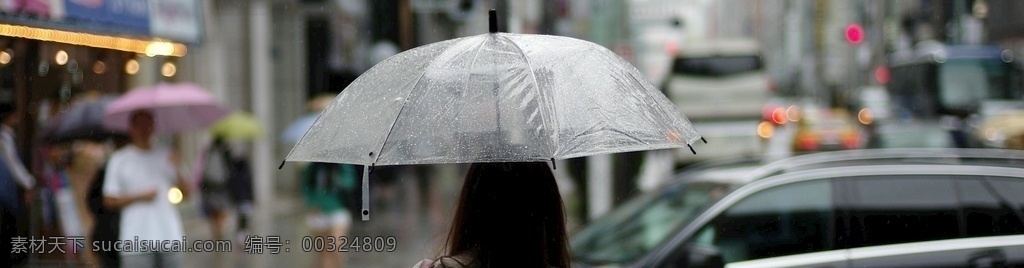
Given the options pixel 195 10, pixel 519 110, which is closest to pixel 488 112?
pixel 519 110

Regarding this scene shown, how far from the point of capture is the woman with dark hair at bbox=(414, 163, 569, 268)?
2.68m

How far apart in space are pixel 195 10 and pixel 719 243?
8.22 metres

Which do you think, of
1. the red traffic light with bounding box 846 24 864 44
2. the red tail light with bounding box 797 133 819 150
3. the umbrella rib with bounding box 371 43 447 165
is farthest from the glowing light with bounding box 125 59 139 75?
the red traffic light with bounding box 846 24 864 44

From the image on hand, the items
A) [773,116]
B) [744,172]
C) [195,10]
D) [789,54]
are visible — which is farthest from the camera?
[789,54]

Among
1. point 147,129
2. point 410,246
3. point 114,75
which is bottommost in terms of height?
Answer: point 410,246

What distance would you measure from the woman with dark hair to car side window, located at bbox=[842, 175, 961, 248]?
2.66m

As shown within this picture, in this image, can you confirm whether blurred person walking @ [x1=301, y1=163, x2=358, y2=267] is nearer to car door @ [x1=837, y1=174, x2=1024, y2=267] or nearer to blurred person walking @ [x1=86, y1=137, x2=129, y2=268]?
blurred person walking @ [x1=86, y1=137, x2=129, y2=268]

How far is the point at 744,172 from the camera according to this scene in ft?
22.0

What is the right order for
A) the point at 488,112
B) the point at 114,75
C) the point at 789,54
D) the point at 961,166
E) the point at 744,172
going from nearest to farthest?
the point at 488,112 → the point at 961,166 → the point at 744,172 → the point at 114,75 → the point at 789,54

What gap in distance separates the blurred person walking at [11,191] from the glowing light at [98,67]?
8.22 ft

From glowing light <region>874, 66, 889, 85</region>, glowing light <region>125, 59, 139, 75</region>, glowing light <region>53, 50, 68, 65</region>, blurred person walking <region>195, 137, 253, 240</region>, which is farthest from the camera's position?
glowing light <region>874, 66, 889, 85</region>

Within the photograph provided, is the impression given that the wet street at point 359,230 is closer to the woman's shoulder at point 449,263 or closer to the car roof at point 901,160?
the car roof at point 901,160

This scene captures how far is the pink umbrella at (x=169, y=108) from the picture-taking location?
841cm

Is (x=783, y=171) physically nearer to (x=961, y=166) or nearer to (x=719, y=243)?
(x=719, y=243)
